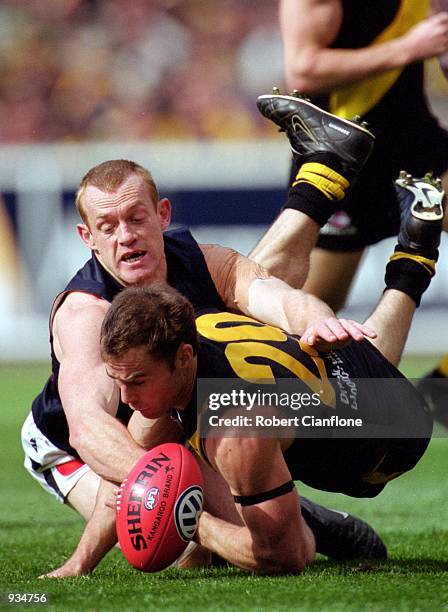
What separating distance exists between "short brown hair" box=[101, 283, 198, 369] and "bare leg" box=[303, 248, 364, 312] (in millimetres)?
3032

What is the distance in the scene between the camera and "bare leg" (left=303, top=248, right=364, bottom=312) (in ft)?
21.3

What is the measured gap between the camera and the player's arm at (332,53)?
6.05 metres

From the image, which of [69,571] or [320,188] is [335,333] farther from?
[320,188]

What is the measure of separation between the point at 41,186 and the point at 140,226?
811 cm

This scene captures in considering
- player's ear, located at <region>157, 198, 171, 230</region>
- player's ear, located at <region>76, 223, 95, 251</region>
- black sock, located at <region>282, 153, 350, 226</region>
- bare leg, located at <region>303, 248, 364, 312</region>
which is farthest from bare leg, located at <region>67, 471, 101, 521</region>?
bare leg, located at <region>303, 248, 364, 312</region>

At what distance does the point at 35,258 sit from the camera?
480 inches

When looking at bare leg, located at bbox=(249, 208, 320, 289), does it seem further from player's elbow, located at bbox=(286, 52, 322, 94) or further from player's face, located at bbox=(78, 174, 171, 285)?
player's elbow, located at bbox=(286, 52, 322, 94)

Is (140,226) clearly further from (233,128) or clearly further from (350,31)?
(233,128)

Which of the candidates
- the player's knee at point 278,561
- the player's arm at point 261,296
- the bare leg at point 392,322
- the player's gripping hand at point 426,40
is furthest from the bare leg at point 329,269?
the player's knee at point 278,561

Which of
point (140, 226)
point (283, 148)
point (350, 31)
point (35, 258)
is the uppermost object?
point (350, 31)

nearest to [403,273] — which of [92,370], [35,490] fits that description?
[92,370]

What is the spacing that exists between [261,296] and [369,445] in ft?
2.71

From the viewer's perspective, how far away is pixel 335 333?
144 inches

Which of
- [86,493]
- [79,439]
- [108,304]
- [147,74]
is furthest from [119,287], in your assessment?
[147,74]
